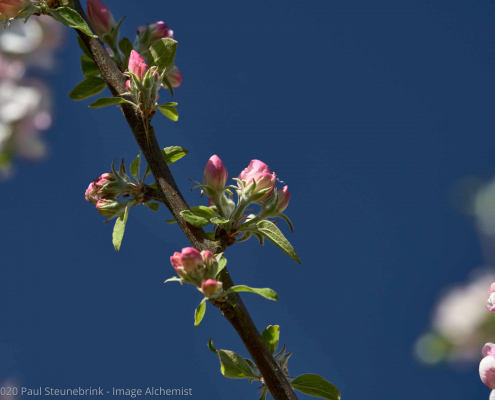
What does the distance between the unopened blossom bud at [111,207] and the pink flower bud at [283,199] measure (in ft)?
0.83

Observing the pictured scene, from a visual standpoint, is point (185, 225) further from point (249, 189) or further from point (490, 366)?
point (490, 366)

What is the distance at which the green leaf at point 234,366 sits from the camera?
79 centimetres

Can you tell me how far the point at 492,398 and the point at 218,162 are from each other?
514 millimetres

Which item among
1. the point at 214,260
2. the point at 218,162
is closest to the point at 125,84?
the point at 218,162

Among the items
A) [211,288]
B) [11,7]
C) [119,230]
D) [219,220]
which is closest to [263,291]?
[211,288]

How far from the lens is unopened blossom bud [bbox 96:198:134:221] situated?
85cm

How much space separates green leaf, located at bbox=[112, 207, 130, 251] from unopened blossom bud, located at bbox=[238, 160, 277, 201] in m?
0.21

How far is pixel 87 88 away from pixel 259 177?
42cm

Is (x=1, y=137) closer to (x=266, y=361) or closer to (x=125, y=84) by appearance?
(x=125, y=84)

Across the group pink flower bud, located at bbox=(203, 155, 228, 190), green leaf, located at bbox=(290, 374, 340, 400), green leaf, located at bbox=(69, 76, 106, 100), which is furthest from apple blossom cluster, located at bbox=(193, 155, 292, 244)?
green leaf, located at bbox=(69, 76, 106, 100)

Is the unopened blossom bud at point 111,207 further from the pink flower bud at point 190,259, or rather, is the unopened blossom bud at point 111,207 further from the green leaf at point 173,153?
the pink flower bud at point 190,259

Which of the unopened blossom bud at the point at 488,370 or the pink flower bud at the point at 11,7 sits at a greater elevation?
the pink flower bud at the point at 11,7

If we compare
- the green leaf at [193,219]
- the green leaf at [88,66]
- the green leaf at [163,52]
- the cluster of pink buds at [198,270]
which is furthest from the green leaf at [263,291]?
the green leaf at [88,66]

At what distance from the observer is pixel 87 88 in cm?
100
